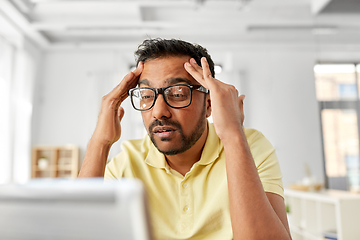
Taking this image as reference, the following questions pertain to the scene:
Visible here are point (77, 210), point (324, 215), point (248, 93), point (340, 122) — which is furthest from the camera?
point (248, 93)

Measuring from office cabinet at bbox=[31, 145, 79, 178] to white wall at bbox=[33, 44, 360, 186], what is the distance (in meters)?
0.25

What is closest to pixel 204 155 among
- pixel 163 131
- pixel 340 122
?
pixel 163 131

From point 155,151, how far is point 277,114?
5187mm

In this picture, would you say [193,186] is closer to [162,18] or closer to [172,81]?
[172,81]

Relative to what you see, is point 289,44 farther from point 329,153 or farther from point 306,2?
point 329,153

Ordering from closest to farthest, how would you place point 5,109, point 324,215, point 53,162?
point 324,215 < point 5,109 < point 53,162

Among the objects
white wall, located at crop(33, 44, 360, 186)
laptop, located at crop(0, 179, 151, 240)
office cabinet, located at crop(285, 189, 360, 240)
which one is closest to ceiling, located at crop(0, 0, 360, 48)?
white wall, located at crop(33, 44, 360, 186)

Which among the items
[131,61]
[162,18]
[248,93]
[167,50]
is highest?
[162,18]

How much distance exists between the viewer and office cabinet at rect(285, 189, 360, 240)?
2506mm

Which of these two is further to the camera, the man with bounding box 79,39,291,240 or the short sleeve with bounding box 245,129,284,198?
the short sleeve with bounding box 245,129,284,198

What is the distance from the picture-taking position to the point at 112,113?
4.42ft

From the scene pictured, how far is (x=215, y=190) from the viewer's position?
1203mm

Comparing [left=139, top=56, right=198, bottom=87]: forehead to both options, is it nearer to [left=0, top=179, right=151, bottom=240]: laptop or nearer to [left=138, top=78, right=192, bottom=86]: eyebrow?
[left=138, top=78, right=192, bottom=86]: eyebrow

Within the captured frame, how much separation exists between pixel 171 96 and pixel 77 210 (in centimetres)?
102
